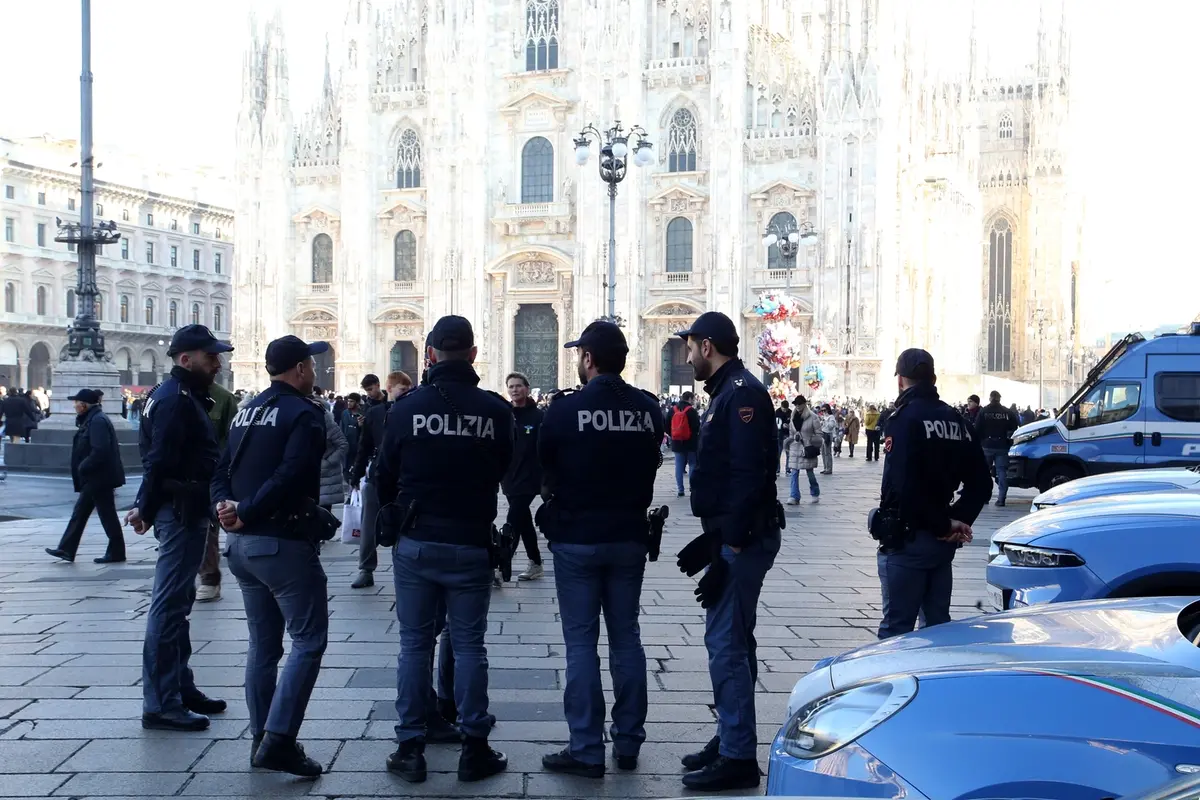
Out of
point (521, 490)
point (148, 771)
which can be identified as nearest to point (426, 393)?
point (148, 771)

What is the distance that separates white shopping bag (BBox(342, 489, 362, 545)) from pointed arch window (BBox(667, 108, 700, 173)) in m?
35.3

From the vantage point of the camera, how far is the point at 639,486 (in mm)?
4895

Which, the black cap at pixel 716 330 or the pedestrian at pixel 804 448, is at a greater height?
the black cap at pixel 716 330

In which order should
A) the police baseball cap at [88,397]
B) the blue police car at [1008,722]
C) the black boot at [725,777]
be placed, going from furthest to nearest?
the police baseball cap at [88,397] < the black boot at [725,777] < the blue police car at [1008,722]

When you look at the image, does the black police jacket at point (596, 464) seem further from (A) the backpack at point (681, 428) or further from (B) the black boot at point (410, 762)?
(A) the backpack at point (681, 428)

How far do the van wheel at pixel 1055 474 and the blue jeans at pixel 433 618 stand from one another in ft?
41.6

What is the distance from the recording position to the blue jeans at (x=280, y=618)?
466 cm

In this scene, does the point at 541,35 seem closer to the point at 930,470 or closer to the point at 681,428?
the point at 681,428

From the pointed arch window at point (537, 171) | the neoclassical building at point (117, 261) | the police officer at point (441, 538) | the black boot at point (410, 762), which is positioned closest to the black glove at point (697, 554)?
the police officer at point (441, 538)

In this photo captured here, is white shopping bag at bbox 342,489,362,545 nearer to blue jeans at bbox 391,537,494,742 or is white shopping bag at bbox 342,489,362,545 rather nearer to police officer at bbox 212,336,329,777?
police officer at bbox 212,336,329,777

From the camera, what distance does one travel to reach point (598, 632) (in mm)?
4723

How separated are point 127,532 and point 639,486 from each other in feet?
32.7

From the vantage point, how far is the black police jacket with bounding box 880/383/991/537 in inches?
215

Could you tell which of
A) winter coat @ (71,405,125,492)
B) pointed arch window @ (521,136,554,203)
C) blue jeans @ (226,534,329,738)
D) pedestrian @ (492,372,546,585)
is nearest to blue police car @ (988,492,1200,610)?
pedestrian @ (492,372,546,585)
